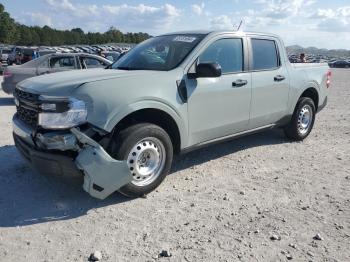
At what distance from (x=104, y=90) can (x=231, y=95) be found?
1.94 meters

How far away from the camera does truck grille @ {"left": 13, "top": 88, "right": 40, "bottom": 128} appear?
408 cm

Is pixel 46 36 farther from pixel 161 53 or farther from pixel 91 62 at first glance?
pixel 161 53

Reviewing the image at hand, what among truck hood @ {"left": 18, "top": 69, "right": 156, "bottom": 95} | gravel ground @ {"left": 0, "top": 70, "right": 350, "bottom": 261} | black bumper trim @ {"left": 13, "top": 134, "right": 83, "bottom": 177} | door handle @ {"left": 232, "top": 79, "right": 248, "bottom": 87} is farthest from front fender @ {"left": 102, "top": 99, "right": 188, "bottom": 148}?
door handle @ {"left": 232, "top": 79, "right": 248, "bottom": 87}

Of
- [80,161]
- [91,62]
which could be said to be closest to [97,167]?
[80,161]

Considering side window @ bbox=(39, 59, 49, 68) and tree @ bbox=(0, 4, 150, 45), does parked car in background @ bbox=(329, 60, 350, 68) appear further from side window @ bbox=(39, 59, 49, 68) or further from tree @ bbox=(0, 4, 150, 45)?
side window @ bbox=(39, 59, 49, 68)

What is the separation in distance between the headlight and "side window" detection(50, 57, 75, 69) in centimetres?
849

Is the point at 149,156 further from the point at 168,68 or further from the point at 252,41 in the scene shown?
the point at 252,41

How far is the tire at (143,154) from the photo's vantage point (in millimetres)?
4098

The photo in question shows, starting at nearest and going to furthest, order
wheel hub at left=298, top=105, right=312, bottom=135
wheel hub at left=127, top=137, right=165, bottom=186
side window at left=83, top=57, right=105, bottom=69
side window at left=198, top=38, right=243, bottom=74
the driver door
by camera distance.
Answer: wheel hub at left=127, top=137, right=165, bottom=186 → the driver door → side window at left=198, top=38, right=243, bottom=74 → wheel hub at left=298, top=105, right=312, bottom=135 → side window at left=83, top=57, right=105, bottom=69

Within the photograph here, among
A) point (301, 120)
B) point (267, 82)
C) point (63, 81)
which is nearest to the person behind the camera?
point (63, 81)

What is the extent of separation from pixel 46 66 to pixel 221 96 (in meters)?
8.24

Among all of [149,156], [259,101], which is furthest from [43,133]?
[259,101]

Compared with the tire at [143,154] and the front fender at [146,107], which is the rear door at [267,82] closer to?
the front fender at [146,107]

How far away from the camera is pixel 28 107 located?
427 centimetres
